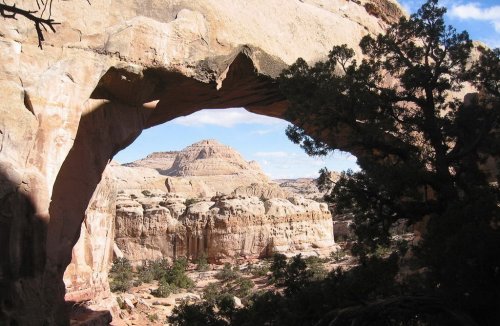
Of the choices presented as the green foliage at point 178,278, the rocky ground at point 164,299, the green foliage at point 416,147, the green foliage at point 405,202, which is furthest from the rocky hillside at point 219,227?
the green foliage at point 416,147

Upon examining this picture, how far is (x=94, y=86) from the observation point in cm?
936

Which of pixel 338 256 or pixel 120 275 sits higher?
pixel 338 256

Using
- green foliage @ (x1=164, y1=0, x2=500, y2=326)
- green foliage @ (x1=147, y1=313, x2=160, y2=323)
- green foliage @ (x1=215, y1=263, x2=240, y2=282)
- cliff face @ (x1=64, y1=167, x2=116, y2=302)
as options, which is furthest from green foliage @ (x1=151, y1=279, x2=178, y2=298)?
green foliage @ (x1=164, y1=0, x2=500, y2=326)

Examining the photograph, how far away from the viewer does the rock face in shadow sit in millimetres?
7867

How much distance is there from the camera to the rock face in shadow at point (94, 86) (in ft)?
25.8

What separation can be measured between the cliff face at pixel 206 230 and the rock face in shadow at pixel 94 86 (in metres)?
16.2

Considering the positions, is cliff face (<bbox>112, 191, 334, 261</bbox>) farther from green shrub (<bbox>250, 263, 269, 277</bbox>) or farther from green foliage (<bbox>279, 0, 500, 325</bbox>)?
green foliage (<bbox>279, 0, 500, 325</bbox>)

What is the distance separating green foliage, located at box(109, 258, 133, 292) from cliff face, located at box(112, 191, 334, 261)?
175 cm

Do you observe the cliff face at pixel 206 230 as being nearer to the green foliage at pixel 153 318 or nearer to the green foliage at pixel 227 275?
the green foliage at pixel 227 275

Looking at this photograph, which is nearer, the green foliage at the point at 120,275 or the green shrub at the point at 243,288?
the green shrub at the point at 243,288

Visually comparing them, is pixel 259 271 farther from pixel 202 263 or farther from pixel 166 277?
pixel 202 263

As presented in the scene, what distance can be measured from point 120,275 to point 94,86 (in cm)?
1589

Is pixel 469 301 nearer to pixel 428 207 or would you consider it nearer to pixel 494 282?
pixel 494 282

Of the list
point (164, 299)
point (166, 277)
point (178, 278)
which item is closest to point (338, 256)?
point (178, 278)
